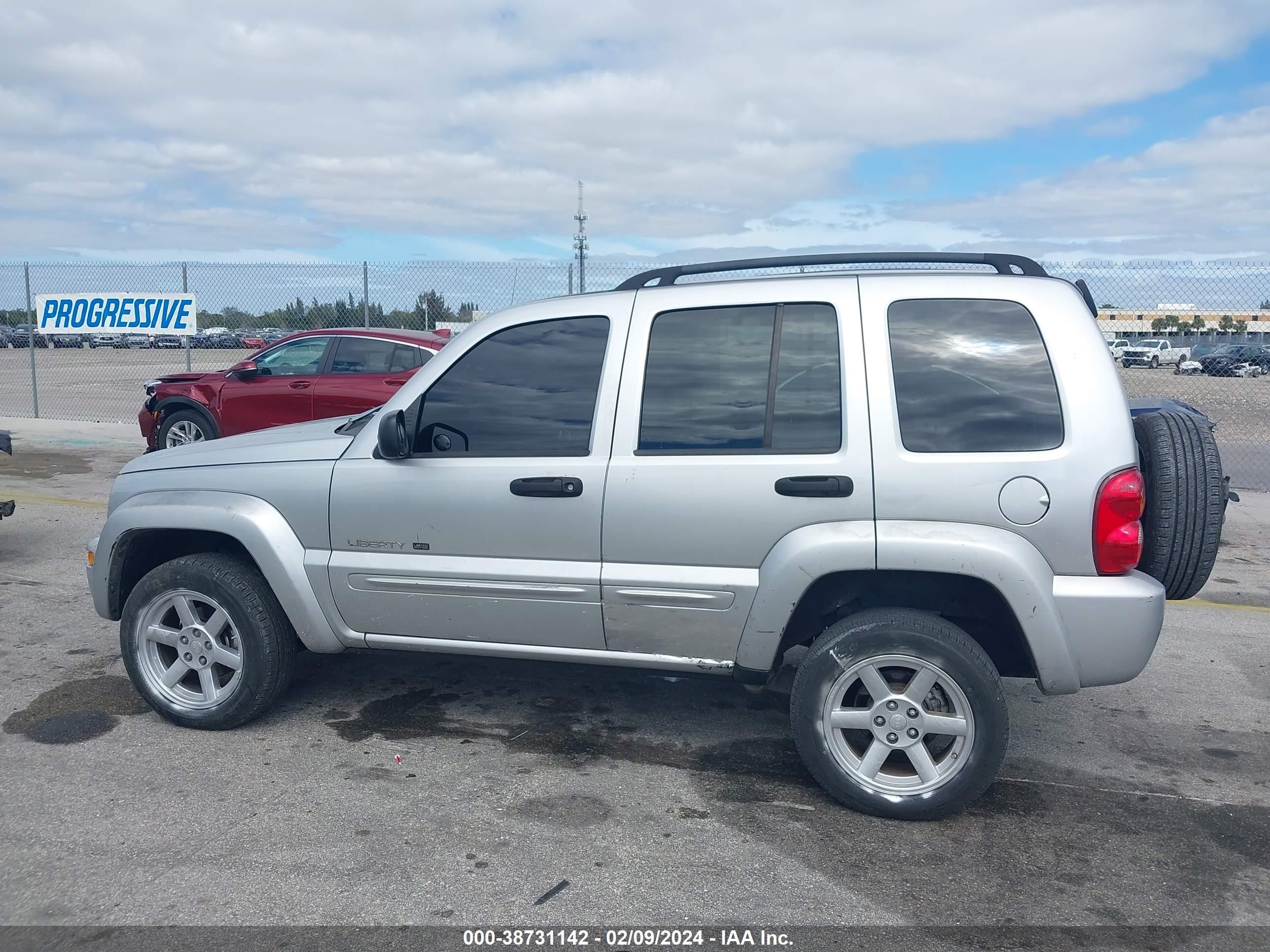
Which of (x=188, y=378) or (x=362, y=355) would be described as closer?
(x=362, y=355)

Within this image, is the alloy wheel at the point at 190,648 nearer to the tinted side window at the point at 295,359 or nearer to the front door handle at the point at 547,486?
the front door handle at the point at 547,486

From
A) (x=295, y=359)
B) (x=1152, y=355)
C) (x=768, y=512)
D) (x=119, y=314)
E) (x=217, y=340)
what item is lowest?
(x=768, y=512)

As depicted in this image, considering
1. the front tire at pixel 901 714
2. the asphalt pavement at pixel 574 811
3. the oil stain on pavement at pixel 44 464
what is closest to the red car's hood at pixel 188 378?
the oil stain on pavement at pixel 44 464

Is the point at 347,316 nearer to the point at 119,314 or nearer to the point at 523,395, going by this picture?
the point at 119,314

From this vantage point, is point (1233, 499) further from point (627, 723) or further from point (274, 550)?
point (274, 550)

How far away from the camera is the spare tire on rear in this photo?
3.74 metres

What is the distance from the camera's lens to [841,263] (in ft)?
13.5

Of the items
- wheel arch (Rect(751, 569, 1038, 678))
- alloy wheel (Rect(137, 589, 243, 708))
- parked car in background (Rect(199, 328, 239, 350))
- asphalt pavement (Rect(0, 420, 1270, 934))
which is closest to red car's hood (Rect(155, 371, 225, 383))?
parked car in background (Rect(199, 328, 239, 350))

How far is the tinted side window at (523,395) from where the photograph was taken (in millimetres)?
4027

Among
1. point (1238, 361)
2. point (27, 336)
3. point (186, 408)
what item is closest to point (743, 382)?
point (186, 408)

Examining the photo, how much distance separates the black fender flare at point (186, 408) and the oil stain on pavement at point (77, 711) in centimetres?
684

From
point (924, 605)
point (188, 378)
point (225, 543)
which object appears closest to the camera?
point (924, 605)

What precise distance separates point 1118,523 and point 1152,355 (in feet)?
139

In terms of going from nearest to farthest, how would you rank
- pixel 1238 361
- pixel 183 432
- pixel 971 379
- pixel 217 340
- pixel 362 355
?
pixel 971 379
pixel 362 355
pixel 183 432
pixel 217 340
pixel 1238 361
